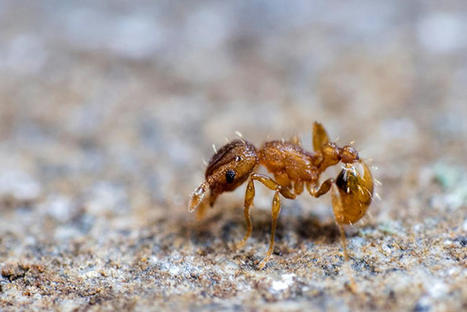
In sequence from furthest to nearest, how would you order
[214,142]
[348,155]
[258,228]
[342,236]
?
[214,142]
[258,228]
[348,155]
[342,236]

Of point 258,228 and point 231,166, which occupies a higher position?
point 231,166

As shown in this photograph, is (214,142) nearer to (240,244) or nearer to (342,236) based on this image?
(240,244)

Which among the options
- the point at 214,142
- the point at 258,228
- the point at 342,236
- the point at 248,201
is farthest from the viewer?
the point at 214,142

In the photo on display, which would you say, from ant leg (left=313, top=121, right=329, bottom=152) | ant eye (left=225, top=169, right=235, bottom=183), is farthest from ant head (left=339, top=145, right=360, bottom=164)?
ant eye (left=225, top=169, right=235, bottom=183)

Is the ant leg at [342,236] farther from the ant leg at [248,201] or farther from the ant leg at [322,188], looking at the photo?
the ant leg at [248,201]

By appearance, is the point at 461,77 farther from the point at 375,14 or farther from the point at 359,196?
the point at 359,196

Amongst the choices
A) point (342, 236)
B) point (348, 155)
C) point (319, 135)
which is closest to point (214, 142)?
point (319, 135)

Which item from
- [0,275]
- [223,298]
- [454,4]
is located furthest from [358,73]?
[0,275]

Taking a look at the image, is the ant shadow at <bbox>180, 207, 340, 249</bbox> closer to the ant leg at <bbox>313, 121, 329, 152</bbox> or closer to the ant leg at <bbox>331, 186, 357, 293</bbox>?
the ant leg at <bbox>331, 186, 357, 293</bbox>
